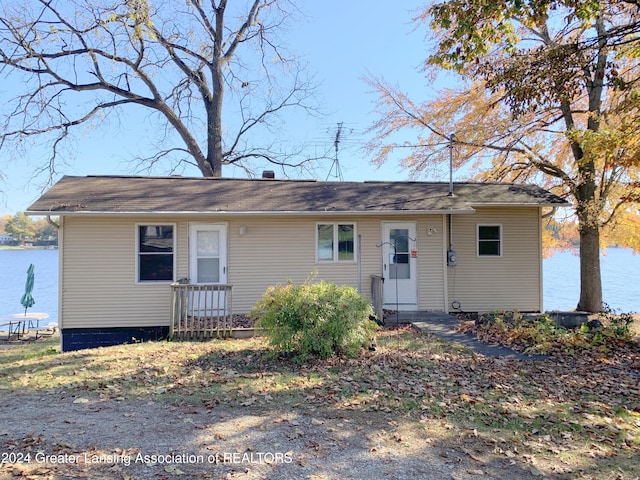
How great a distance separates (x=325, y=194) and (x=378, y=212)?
5.60 ft

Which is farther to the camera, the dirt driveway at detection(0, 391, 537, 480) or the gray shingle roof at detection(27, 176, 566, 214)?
the gray shingle roof at detection(27, 176, 566, 214)

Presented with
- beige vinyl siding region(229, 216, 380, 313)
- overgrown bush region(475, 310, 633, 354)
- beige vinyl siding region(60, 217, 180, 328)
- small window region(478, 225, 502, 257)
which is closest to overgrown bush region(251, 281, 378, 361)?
overgrown bush region(475, 310, 633, 354)

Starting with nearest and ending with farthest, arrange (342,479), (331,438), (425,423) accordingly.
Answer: (342,479) < (331,438) < (425,423)

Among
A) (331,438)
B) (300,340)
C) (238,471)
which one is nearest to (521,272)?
(300,340)

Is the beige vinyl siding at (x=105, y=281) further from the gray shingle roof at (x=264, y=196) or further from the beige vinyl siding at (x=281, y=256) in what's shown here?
the beige vinyl siding at (x=281, y=256)

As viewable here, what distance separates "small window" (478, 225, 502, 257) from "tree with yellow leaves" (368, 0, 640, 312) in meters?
2.66

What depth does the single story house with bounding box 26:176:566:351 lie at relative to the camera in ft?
30.0

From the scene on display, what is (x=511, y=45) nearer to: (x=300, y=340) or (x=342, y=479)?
(x=300, y=340)

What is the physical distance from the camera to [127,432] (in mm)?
3840

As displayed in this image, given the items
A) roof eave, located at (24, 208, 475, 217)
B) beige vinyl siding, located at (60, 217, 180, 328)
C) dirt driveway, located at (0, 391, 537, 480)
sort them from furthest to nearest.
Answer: beige vinyl siding, located at (60, 217, 180, 328) → roof eave, located at (24, 208, 475, 217) → dirt driveway, located at (0, 391, 537, 480)

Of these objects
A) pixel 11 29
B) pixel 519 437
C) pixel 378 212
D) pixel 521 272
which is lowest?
pixel 519 437

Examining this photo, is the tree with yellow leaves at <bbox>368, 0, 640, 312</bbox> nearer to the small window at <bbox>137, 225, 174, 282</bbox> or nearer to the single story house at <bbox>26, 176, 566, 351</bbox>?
the single story house at <bbox>26, 176, 566, 351</bbox>

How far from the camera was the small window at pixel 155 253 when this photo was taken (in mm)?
9383

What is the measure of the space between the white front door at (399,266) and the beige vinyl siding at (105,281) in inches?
207
